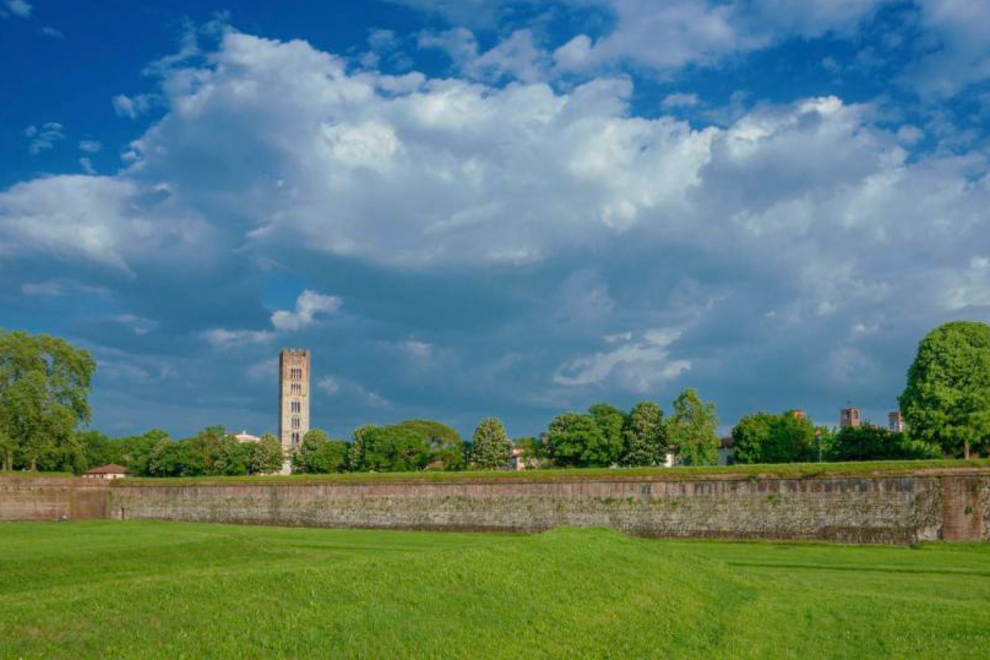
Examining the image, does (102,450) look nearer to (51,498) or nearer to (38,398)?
(38,398)

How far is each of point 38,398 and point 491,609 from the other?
2459 inches

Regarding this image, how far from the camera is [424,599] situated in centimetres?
1307

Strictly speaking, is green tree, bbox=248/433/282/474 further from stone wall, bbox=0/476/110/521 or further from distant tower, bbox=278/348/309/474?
distant tower, bbox=278/348/309/474

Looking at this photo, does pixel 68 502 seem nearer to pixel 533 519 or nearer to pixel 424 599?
pixel 533 519

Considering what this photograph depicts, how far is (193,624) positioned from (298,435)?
560ft

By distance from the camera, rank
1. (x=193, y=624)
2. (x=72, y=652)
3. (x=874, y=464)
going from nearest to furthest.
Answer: (x=72, y=652) → (x=193, y=624) → (x=874, y=464)

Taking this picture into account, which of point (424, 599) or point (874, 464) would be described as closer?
point (424, 599)

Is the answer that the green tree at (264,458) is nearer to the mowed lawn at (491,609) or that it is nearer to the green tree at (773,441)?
the green tree at (773,441)

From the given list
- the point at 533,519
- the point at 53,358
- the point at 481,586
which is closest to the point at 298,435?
the point at 53,358

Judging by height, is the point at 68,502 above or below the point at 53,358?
below

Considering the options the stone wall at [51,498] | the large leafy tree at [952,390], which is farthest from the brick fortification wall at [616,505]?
the large leafy tree at [952,390]

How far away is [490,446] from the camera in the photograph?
96.5 m

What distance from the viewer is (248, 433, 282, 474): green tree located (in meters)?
101

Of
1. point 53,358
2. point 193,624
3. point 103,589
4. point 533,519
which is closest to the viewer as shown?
point 193,624
